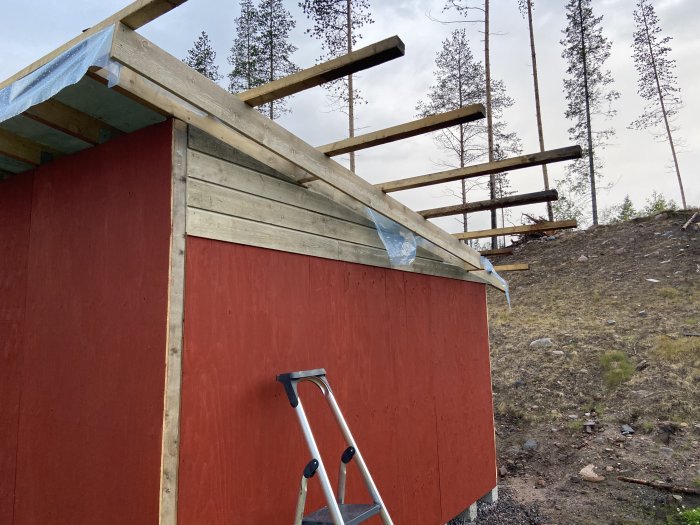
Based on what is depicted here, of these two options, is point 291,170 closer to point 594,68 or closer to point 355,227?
point 355,227

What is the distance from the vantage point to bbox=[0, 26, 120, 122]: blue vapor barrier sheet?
1899 mm

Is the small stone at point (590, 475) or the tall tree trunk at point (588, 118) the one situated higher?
the tall tree trunk at point (588, 118)

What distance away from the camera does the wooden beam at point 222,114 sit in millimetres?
2045

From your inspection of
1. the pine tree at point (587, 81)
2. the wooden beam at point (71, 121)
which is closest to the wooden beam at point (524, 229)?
the wooden beam at point (71, 121)

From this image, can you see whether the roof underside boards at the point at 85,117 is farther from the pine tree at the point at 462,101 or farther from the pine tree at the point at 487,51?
the pine tree at the point at 462,101

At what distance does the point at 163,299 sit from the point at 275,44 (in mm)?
15497

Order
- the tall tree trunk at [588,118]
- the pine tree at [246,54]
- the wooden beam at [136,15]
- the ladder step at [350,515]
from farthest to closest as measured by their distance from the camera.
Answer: the tall tree trunk at [588,118], the pine tree at [246,54], the ladder step at [350,515], the wooden beam at [136,15]

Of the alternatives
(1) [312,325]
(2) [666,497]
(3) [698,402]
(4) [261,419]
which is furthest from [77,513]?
(3) [698,402]

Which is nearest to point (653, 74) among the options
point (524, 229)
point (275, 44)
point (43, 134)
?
point (275, 44)

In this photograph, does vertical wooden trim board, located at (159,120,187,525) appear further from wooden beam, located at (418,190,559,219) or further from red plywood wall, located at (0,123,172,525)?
wooden beam, located at (418,190,559,219)

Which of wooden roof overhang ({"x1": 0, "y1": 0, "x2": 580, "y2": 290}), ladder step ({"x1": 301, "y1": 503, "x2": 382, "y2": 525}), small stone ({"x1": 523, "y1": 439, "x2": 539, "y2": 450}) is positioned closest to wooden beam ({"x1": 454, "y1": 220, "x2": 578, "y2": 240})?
wooden roof overhang ({"x1": 0, "y1": 0, "x2": 580, "y2": 290})

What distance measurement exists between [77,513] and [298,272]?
179cm

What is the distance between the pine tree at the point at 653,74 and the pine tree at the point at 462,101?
20.4 feet

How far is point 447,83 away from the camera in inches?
696
